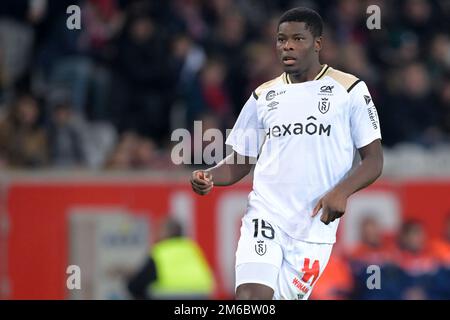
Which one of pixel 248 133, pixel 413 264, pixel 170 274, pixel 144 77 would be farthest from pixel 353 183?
pixel 144 77

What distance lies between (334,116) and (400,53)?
984 cm

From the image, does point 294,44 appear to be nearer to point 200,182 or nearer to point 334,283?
point 200,182

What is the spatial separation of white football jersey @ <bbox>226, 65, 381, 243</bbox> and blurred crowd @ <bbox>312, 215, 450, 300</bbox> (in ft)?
18.2

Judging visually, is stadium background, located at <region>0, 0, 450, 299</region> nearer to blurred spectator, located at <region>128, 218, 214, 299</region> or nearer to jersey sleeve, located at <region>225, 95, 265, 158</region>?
blurred spectator, located at <region>128, 218, 214, 299</region>

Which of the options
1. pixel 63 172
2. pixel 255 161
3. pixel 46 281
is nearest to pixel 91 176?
pixel 63 172

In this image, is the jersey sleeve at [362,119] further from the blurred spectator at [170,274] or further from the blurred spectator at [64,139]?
the blurred spectator at [64,139]

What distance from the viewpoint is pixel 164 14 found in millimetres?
16422

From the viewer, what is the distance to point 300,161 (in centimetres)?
809

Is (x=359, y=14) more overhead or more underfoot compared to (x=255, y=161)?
more overhead

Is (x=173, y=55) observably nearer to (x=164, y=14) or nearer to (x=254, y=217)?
(x=164, y=14)

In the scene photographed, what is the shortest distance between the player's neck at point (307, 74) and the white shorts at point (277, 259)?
0.87m

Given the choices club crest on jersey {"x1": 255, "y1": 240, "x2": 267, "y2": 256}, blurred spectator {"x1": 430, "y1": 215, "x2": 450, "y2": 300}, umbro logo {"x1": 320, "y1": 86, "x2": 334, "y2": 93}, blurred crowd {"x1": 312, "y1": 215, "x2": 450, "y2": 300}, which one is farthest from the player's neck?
blurred spectator {"x1": 430, "y1": 215, "x2": 450, "y2": 300}

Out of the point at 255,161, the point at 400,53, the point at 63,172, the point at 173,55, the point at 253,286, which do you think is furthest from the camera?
the point at 400,53

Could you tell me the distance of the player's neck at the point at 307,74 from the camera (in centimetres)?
816
